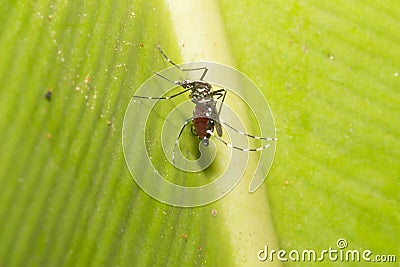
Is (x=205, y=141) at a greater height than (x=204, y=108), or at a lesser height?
lesser

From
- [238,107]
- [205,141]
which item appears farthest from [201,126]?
[238,107]

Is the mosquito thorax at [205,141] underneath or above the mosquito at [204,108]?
underneath

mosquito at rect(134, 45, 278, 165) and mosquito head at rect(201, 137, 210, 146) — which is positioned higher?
mosquito at rect(134, 45, 278, 165)

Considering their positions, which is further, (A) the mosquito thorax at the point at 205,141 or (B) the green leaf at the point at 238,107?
(A) the mosquito thorax at the point at 205,141

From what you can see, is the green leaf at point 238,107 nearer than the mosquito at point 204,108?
Yes

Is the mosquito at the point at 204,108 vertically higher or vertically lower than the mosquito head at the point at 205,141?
higher

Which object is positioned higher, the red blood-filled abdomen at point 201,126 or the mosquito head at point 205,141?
the red blood-filled abdomen at point 201,126

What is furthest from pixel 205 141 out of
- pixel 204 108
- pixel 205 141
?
pixel 204 108

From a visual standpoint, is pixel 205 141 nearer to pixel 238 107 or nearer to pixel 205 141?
pixel 205 141

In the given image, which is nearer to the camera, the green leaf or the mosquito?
the green leaf
